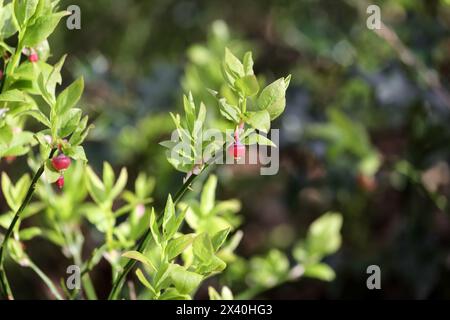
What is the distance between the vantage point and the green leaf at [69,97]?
791 mm

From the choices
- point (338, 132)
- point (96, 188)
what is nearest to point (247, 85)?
point (96, 188)

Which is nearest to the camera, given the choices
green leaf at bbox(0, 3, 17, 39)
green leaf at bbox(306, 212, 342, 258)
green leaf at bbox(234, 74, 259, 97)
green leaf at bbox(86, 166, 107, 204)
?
green leaf at bbox(234, 74, 259, 97)

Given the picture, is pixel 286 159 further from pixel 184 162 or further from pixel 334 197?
pixel 184 162

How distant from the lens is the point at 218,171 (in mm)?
1582

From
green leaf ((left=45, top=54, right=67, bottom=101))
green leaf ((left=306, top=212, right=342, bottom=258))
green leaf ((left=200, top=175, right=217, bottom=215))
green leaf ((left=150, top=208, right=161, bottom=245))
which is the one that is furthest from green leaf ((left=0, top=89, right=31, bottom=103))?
green leaf ((left=306, top=212, right=342, bottom=258))

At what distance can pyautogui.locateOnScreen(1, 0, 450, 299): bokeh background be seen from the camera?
162 centimetres

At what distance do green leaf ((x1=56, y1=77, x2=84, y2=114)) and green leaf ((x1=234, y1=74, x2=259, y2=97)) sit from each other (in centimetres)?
17

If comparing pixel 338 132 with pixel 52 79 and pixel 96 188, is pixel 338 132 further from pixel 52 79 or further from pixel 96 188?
pixel 52 79

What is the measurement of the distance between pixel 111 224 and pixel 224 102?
0.32m

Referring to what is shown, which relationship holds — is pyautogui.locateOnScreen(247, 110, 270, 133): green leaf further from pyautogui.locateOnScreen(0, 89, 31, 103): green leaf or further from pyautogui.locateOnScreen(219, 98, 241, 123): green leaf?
pyautogui.locateOnScreen(0, 89, 31, 103): green leaf

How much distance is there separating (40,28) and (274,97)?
27cm

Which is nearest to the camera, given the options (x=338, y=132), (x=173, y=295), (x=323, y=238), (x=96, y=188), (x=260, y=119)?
(x=260, y=119)

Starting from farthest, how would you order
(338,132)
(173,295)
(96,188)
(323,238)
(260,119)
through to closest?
(338,132)
(323,238)
(96,188)
(173,295)
(260,119)

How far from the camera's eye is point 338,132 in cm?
164
